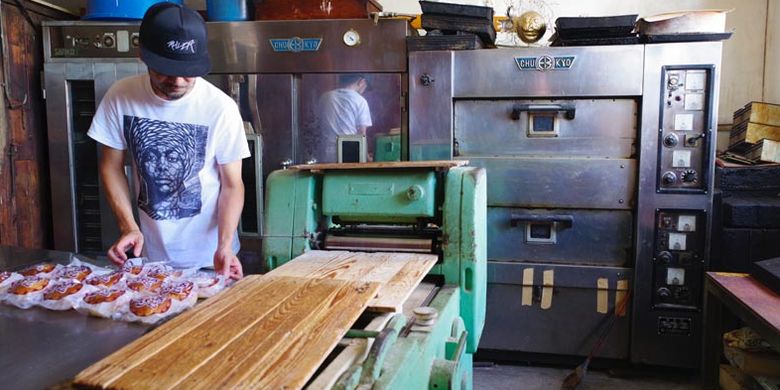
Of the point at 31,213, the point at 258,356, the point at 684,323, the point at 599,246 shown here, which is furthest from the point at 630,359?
the point at 31,213

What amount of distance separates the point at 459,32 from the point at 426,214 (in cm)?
161

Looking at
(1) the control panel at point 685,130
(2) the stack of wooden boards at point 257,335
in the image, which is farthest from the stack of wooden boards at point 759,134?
(2) the stack of wooden boards at point 257,335

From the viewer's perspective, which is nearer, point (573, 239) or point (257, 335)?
point (257, 335)

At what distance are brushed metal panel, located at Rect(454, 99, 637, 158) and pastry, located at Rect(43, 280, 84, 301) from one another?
209 centimetres

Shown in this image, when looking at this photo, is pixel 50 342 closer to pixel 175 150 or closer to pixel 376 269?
pixel 376 269

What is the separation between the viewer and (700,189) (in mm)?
2850

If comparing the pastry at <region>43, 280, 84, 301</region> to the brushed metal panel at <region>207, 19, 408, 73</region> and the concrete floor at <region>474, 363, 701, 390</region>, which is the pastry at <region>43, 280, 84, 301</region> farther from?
the concrete floor at <region>474, 363, 701, 390</region>

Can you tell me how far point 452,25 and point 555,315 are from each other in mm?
1567

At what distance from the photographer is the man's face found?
1810 millimetres

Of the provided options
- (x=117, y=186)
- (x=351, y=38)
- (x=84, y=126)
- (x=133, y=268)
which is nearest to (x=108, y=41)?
(x=84, y=126)

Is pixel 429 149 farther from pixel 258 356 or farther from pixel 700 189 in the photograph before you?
pixel 258 356

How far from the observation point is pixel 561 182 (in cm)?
295

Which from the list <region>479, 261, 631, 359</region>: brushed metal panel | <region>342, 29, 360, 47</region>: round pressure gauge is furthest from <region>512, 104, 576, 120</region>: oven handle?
<region>342, 29, 360, 47</region>: round pressure gauge

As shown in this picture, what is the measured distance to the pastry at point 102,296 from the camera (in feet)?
4.11
